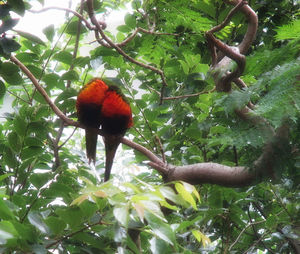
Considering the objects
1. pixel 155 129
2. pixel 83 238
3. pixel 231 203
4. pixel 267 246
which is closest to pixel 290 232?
pixel 267 246

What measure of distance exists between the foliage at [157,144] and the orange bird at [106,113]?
0.06 m

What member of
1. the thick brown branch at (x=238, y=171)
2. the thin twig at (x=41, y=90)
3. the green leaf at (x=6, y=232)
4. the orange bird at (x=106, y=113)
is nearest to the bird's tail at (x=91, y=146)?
the orange bird at (x=106, y=113)

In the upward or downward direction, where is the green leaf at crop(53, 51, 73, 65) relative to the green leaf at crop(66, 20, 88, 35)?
downward

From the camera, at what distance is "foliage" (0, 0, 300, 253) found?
2.62 ft

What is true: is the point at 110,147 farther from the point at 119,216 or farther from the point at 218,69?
the point at 119,216

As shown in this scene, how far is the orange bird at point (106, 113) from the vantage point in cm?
132

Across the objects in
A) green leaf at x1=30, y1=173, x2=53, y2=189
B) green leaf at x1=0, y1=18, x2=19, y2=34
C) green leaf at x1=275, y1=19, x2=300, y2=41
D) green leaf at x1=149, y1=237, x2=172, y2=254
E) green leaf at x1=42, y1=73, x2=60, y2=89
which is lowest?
green leaf at x1=149, y1=237, x2=172, y2=254

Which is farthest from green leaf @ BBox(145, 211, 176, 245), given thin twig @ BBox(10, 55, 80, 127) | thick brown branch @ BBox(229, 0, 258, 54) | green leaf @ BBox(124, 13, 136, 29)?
green leaf @ BBox(124, 13, 136, 29)

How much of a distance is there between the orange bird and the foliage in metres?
0.06

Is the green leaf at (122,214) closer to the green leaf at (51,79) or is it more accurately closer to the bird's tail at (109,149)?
the bird's tail at (109,149)

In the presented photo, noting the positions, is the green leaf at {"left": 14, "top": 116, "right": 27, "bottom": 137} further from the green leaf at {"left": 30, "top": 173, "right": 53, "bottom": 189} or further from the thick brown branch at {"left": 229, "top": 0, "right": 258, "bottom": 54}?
the thick brown branch at {"left": 229, "top": 0, "right": 258, "bottom": 54}

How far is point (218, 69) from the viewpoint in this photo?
1.18 m

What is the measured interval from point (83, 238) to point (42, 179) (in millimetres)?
282

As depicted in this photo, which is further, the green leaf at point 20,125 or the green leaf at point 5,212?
the green leaf at point 20,125
